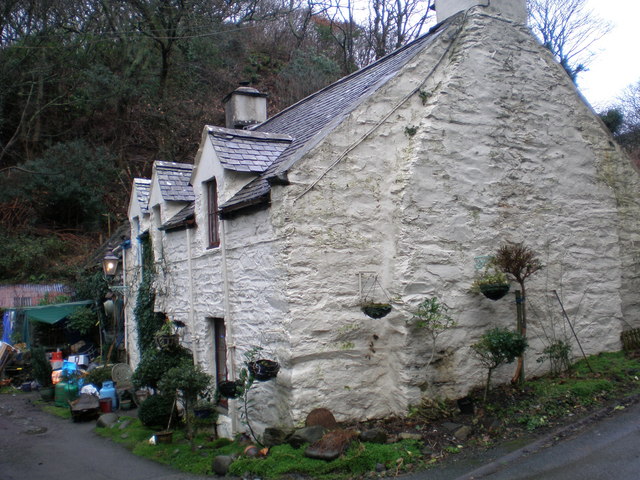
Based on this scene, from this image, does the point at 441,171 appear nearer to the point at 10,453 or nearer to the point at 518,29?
the point at 518,29

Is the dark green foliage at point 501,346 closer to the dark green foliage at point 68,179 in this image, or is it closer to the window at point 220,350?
the window at point 220,350

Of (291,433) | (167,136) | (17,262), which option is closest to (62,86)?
(167,136)

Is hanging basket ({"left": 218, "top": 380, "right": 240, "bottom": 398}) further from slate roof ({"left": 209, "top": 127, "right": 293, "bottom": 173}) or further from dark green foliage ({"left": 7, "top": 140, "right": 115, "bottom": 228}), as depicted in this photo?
dark green foliage ({"left": 7, "top": 140, "right": 115, "bottom": 228})

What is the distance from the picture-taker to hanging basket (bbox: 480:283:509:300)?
8250 millimetres

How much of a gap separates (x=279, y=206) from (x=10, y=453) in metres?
7.16

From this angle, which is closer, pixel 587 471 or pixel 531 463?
pixel 587 471

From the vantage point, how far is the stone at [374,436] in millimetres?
7465

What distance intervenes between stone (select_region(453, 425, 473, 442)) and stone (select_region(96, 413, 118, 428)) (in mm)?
8101

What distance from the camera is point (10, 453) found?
1027cm

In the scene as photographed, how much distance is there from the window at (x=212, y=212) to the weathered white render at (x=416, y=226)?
13 cm

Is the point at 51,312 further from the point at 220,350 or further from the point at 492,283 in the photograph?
the point at 492,283

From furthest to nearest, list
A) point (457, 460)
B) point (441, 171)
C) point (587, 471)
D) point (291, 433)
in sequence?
point (441, 171) → point (291, 433) → point (457, 460) → point (587, 471)

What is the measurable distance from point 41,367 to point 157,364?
23.4 ft

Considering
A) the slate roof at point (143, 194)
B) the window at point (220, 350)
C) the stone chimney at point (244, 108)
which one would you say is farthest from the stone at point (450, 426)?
the stone chimney at point (244, 108)
